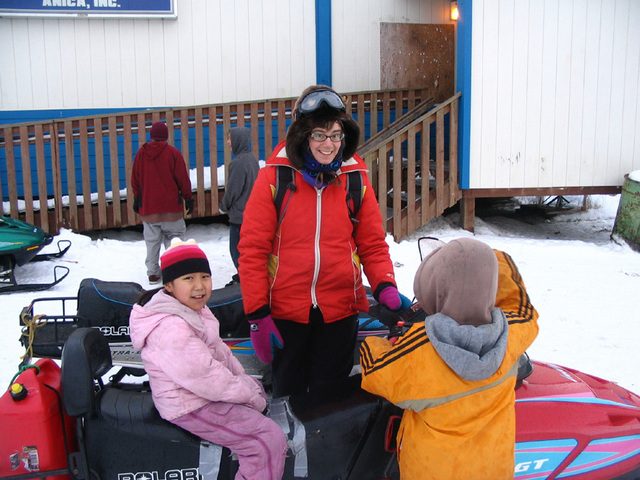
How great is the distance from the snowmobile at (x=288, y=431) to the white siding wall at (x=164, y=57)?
7.28 m

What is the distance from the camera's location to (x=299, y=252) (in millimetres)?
2619

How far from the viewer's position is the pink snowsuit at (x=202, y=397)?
7.06ft

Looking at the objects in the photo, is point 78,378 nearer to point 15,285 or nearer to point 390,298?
point 390,298

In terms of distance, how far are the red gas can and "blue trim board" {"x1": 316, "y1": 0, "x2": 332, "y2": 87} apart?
7731 millimetres

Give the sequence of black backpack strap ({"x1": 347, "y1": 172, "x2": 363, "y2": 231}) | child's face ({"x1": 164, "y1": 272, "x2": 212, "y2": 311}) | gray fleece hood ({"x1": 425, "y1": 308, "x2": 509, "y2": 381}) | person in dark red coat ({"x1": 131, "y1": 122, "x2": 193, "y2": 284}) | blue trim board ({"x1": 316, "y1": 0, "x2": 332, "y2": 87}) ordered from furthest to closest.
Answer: blue trim board ({"x1": 316, "y1": 0, "x2": 332, "y2": 87})
person in dark red coat ({"x1": 131, "y1": 122, "x2": 193, "y2": 284})
black backpack strap ({"x1": 347, "y1": 172, "x2": 363, "y2": 231})
child's face ({"x1": 164, "y1": 272, "x2": 212, "y2": 311})
gray fleece hood ({"x1": 425, "y1": 308, "x2": 509, "y2": 381})

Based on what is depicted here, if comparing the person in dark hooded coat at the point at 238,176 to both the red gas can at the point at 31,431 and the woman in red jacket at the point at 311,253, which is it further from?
the red gas can at the point at 31,431

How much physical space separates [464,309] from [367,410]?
609 mm

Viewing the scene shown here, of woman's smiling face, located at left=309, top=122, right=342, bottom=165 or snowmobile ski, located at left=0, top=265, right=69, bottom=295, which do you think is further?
snowmobile ski, located at left=0, top=265, right=69, bottom=295

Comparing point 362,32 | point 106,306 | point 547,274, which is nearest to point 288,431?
point 106,306

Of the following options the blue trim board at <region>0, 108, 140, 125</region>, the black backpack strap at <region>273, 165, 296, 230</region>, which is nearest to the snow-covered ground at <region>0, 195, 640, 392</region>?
the blue trim board at <region>0, 108, 140, 125</region>

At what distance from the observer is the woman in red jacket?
2.56 m

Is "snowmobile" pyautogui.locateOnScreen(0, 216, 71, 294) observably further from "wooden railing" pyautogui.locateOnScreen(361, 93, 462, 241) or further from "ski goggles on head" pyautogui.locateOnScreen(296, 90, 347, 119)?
"ski goggles on head" pyautogui.locateOnScreen(296, 90, 347, 119)

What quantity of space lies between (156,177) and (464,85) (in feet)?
13.6

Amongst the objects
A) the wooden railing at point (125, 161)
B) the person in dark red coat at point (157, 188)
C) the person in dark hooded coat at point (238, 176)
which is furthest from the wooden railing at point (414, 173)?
the person in dark red coat at point (157, 188)
